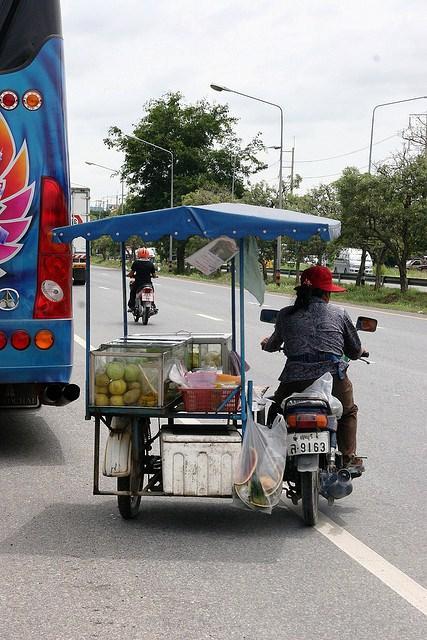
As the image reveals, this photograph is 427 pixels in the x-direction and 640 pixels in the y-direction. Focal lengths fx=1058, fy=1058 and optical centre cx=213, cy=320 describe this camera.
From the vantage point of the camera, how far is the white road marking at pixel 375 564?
5000 mm

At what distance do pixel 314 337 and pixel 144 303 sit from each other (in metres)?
15.4

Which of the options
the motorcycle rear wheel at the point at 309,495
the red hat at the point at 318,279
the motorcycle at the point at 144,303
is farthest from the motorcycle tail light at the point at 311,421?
the motorcycle at the point at 144,303

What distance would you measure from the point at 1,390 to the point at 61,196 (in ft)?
5.44

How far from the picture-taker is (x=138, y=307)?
869 inches

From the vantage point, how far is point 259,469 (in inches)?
242

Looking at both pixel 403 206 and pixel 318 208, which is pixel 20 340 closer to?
pixel 403 206

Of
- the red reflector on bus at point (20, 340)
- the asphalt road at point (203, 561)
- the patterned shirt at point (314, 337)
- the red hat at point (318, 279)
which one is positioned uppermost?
the red hat at point (318, 279)

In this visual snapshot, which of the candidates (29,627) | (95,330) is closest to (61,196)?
(29,627)

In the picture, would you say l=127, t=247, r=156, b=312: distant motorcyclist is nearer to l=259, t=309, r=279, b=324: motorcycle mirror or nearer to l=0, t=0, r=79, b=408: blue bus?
l=0, t=0, r=79, b=408: blue bus

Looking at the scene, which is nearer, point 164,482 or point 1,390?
point 164,482

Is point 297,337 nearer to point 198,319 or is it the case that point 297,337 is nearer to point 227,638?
point 227,638

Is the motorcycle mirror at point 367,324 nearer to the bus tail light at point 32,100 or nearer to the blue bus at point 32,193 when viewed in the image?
the blue bus at point 32,193

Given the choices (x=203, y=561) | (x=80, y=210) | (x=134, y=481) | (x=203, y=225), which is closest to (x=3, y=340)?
(x=134, y=481)

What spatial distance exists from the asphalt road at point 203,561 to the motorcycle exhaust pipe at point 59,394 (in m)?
0.45
